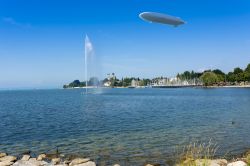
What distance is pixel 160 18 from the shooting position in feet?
88.7

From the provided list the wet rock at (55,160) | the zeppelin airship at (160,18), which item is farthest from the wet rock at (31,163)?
the zeppelin airship at (160,18)

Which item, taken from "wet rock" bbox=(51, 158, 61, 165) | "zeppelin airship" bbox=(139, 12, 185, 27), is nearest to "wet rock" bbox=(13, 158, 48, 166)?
"wet rock" bbox=(51, 158, 61, 165)

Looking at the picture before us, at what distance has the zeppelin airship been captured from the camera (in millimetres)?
26594

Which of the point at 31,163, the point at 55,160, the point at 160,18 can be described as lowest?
the point at 55,160

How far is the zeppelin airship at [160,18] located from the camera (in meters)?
26.6

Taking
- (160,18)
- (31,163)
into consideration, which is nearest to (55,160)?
(31,163)

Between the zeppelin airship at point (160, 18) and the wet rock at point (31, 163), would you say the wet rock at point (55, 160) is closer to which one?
the wet rock at point (31, 163)

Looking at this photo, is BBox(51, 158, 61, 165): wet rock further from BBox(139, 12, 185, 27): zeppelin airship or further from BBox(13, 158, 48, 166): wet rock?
BBox(139, 12, 185, 27): zeppelin airship

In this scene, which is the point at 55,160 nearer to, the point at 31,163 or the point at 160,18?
Result: the point at 31,163

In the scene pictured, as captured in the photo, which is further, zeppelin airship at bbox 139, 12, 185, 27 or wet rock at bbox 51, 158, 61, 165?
zeppelin airship at bbox 139, 12, 185, 27

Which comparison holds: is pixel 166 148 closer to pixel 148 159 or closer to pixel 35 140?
pixel 148 159

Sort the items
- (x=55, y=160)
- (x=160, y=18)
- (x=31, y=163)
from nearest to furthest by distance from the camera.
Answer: (x=31, y=163), (x=55, y=160), (x=160, y=18)

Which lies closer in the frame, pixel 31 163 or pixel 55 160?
pixel 31 163

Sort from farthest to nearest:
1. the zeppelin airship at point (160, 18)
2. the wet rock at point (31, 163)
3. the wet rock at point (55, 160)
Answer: the zeppelin airship at point (160, 18) < the wet rock at point (55, 160) < the wet rock at point (31, 163)
